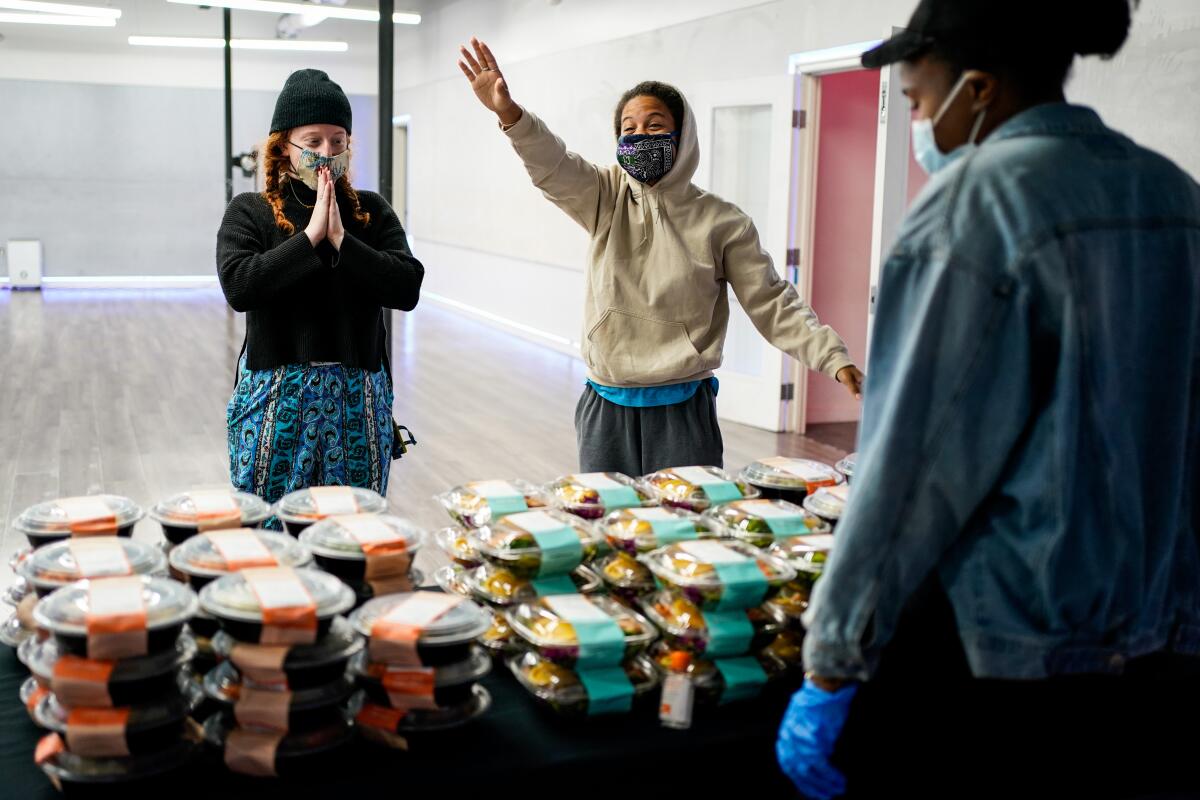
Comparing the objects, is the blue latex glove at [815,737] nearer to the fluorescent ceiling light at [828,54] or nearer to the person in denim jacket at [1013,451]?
the person in denim jacket at [1013,451]

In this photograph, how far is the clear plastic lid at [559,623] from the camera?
144 cm

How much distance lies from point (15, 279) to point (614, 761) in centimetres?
1539

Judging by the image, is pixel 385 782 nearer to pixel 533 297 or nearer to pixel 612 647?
pixel 612 647

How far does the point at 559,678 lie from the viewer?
4.69 feet

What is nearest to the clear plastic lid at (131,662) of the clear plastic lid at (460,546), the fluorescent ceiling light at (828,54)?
the clear plastic lid at (460,546)

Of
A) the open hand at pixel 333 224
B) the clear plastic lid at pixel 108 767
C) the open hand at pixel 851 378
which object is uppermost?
the open hand at pixel 333 224

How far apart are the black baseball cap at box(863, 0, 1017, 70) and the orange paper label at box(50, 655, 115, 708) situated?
3.53 ft

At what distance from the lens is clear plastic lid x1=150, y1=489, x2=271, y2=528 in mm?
1590

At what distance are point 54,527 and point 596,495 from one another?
2.54 feet

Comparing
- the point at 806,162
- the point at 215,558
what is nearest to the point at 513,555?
the point at 215,558

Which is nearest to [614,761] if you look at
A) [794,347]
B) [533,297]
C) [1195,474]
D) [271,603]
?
[271,603]

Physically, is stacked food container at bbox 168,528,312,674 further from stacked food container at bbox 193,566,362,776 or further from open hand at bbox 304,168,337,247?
open hand at bbox 304,168,337,247

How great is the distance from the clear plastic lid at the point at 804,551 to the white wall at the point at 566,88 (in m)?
3.61

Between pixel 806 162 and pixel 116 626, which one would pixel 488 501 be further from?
pixel 806 162
